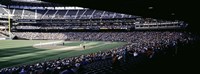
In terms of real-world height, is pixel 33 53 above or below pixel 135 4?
below

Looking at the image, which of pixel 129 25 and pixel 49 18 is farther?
pixel 49 18

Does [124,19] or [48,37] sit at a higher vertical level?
[124,19]

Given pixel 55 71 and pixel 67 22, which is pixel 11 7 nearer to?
pixel 67 22

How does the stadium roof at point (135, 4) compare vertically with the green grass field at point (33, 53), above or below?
above

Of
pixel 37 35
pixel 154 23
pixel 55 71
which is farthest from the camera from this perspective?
pixel 37 35

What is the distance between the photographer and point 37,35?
96500mm

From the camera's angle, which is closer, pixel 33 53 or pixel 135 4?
pixel 135 4

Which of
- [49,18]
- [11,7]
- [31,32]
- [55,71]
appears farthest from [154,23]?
[55,71]

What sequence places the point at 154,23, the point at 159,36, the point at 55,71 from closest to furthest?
the point at 55,71 → the point at 159,36 → the point at 154,23

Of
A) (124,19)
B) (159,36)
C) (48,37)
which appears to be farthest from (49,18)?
(159,36)

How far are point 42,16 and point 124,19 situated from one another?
33.0 m

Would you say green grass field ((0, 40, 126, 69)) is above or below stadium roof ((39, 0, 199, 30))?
below

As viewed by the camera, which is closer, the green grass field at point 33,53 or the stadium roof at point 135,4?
the stadium roof at point 135,4

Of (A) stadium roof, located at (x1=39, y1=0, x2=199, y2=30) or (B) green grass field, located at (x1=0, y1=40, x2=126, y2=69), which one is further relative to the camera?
(B) green grass field, located at (x1=0, y1=40, x2=126, y2=69)
